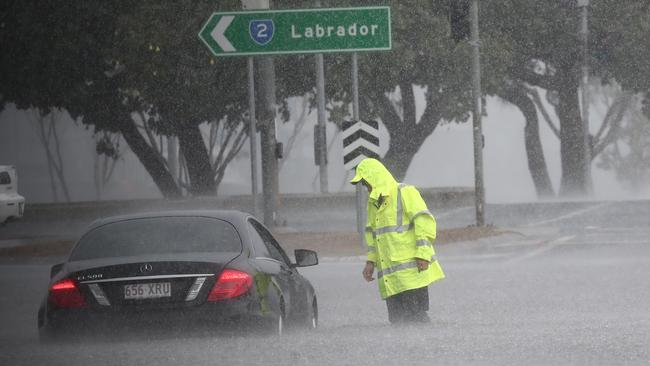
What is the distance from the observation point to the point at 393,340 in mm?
9945

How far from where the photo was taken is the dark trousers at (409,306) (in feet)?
39.2

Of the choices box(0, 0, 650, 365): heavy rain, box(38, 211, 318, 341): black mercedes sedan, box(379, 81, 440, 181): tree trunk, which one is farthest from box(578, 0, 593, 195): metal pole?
box(38, 211, 318, 341): black mercedes sedan

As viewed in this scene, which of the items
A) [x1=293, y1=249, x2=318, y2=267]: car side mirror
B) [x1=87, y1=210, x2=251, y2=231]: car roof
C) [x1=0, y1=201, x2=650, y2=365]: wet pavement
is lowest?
[x1=0, y1=201, x2=650, y2=365]: wet pavement

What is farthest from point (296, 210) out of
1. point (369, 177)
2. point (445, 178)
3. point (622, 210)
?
point (445, 178)

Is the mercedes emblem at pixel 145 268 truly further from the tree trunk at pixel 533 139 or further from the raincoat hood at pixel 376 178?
the tree trunk at pixel 533 139

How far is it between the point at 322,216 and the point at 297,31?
1219cm

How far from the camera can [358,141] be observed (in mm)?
25234

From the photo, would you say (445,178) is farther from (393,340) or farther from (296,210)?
(393,340)

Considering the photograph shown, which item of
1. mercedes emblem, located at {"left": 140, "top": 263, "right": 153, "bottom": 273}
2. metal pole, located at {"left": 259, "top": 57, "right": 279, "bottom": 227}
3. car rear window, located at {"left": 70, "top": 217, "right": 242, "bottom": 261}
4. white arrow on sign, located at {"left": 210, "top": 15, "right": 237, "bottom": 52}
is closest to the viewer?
mercedes emblem, located at {"left": 140, "top": 263, "right": 153, "bottom": 273}

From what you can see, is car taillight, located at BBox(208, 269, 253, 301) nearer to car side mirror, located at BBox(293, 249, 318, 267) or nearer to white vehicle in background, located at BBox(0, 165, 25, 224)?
car side mirror, located at BBox(293, 249, 318, 267)

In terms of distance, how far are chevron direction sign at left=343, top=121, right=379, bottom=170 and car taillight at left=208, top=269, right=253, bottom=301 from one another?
49.4 feet

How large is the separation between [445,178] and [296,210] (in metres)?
88.5

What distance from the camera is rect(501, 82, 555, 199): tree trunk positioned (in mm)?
52938

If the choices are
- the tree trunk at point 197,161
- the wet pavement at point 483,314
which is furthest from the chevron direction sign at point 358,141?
the tree trunk at point 197,161
